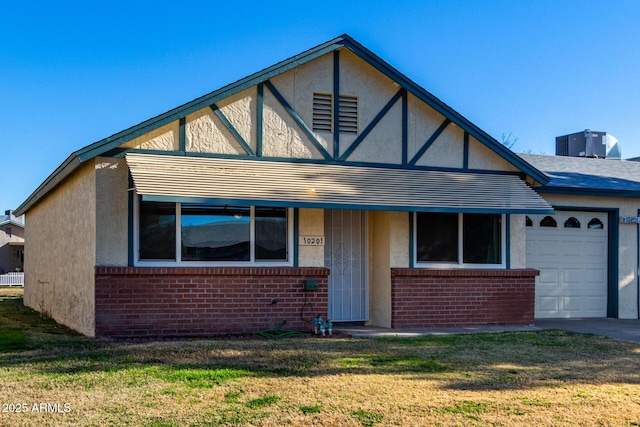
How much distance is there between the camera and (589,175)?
16.3m

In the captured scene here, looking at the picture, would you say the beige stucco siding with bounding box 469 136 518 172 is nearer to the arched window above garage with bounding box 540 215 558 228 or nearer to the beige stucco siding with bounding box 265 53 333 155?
the arched window above garage with bounding box 540 215 558 228

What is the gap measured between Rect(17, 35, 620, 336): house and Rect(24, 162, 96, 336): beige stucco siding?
0.24 ft

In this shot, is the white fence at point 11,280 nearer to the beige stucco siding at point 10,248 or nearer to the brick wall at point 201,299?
the beige stucco siding at point 10,248

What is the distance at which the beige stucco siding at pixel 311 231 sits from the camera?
12000 mm

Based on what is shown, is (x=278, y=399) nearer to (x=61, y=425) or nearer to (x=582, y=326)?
(x=61, y=425)

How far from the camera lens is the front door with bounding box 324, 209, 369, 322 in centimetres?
1332

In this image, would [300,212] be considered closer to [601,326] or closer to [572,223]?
[601,326]

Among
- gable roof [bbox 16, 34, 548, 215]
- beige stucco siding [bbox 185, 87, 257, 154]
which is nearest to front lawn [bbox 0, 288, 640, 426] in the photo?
gable roof [bbox 16, 34, 548, 215]

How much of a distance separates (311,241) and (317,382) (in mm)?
4648

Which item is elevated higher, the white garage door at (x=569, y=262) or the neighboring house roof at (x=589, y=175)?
the neighboring house roof at (x=589, y=175)

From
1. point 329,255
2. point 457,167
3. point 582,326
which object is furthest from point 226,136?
point 582,326

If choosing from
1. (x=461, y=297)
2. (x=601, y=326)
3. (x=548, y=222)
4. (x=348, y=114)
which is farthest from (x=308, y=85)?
(x=601, y=326)

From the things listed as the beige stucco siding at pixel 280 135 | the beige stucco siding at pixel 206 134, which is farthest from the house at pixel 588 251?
the beige stucco siding at pixel 206 134

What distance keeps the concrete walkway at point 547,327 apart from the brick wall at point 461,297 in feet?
0.74
